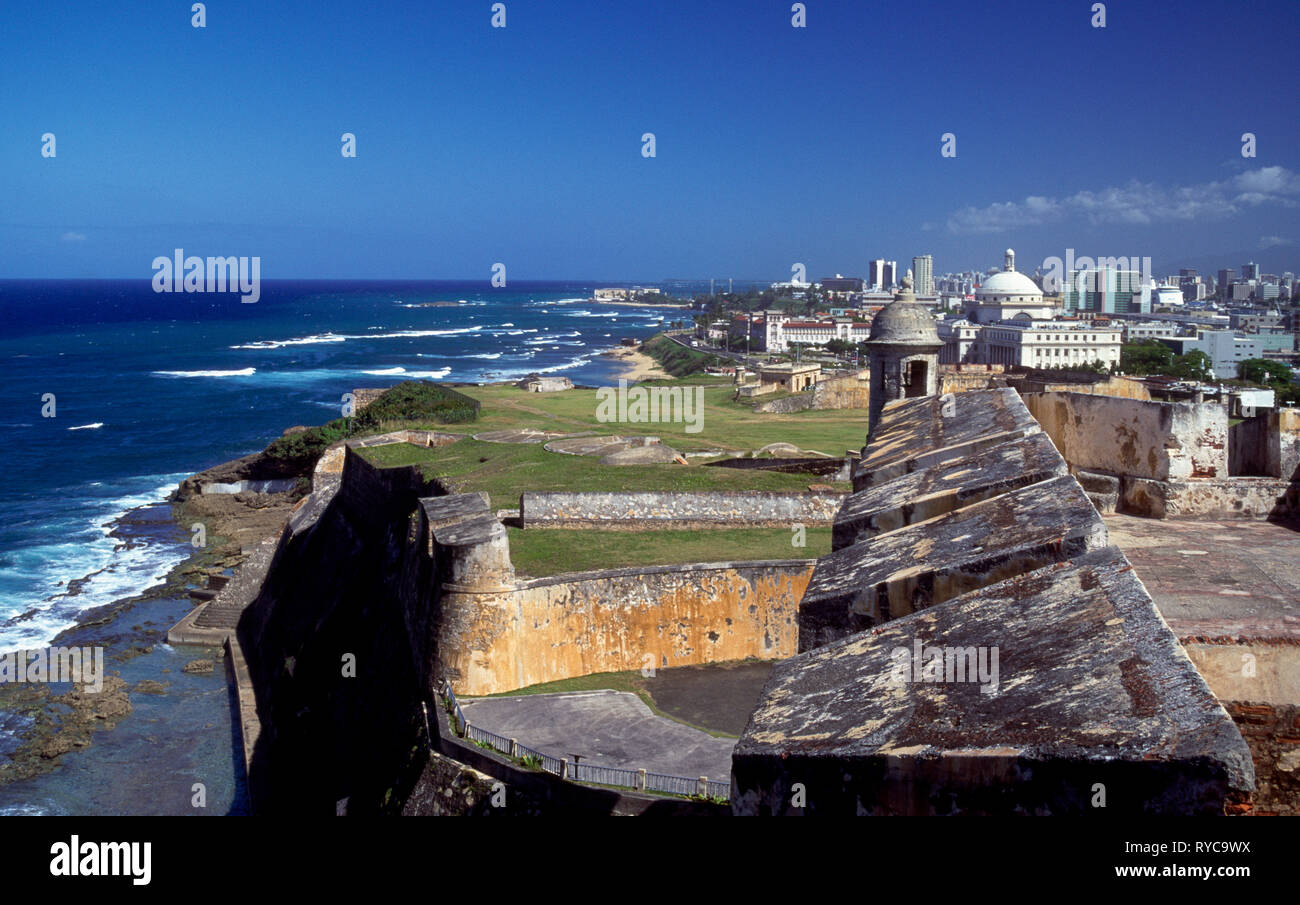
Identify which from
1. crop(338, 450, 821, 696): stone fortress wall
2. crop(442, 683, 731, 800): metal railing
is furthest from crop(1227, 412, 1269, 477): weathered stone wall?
crop(338, 450, 821, 696): stone fortress wall

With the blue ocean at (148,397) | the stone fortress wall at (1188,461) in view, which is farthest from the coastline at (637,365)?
the stone fortress wall at (1188,461)

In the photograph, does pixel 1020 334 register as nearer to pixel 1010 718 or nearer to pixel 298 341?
pixel 298 341

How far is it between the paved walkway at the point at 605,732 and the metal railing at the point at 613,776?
0.27 meters

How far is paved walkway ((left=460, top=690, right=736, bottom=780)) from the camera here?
12492mm

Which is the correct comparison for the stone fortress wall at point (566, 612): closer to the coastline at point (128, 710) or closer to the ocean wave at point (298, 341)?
the coastline at point (128, 710)

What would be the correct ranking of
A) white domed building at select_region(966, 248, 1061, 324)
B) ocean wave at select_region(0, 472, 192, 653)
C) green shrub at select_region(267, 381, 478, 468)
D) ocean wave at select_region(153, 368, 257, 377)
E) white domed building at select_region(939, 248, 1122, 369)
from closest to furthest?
ocean wave at select_region(0, 472, 192, 653)
green shrub at select_region(267, 381, 478, 468)
white domed building at select_region(939, 248, 1122, 369)
ocean wave at select_region(153, 368, 257, 377)
white domed building at select_region(966, 248, 1061, 324)

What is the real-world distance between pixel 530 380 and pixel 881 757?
185 ft

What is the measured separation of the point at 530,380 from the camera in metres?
58.5

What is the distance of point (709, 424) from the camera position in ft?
138

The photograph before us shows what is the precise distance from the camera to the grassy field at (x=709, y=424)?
1395 inches

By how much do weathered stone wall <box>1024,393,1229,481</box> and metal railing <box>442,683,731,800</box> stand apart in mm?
4894

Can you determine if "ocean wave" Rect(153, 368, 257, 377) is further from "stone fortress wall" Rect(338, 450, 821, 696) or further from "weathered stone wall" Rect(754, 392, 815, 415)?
"stone fortress wall" Rect(338, 450, 821, 696)

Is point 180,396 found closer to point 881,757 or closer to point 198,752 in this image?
point 198,752

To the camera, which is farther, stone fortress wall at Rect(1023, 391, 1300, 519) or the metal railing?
the metal railing
